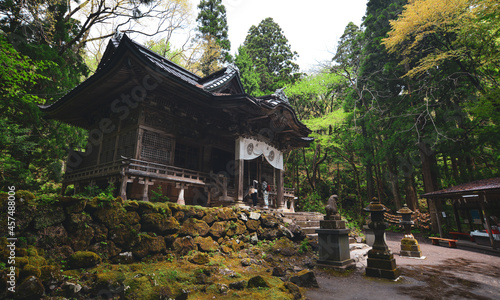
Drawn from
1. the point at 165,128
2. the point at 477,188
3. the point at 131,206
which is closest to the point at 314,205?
the point at 477,188

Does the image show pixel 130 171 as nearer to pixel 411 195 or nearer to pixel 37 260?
pixel 37 260

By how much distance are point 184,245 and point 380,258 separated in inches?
222

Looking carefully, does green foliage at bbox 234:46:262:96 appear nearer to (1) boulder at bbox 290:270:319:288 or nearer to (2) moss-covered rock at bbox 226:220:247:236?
(2) moss-covered rock at bbox 226:220:247:236

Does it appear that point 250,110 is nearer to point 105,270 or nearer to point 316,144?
point 105,270

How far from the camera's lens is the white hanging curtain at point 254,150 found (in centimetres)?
1105

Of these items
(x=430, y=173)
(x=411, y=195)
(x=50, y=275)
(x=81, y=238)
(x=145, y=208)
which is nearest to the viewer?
(x=50, y=275)

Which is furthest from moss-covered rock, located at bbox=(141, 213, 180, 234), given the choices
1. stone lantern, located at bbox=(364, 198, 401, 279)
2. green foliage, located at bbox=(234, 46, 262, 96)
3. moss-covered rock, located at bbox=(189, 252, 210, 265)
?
green foliage, located at bbox=(234, 46, 262, 96)

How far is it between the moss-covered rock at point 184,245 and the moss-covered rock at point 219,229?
0.85 meters

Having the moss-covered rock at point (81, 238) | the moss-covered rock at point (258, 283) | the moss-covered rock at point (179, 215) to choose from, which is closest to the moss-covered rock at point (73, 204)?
the moss-covered rock at point (81, 238)

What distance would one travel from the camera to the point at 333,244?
7336mm

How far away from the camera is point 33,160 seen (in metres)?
12.8

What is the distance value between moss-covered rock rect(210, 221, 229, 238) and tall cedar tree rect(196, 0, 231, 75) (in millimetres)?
23293

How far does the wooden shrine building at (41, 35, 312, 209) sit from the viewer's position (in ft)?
29.1

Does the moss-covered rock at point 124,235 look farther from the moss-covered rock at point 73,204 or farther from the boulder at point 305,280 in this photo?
the boulder at point 305,280
